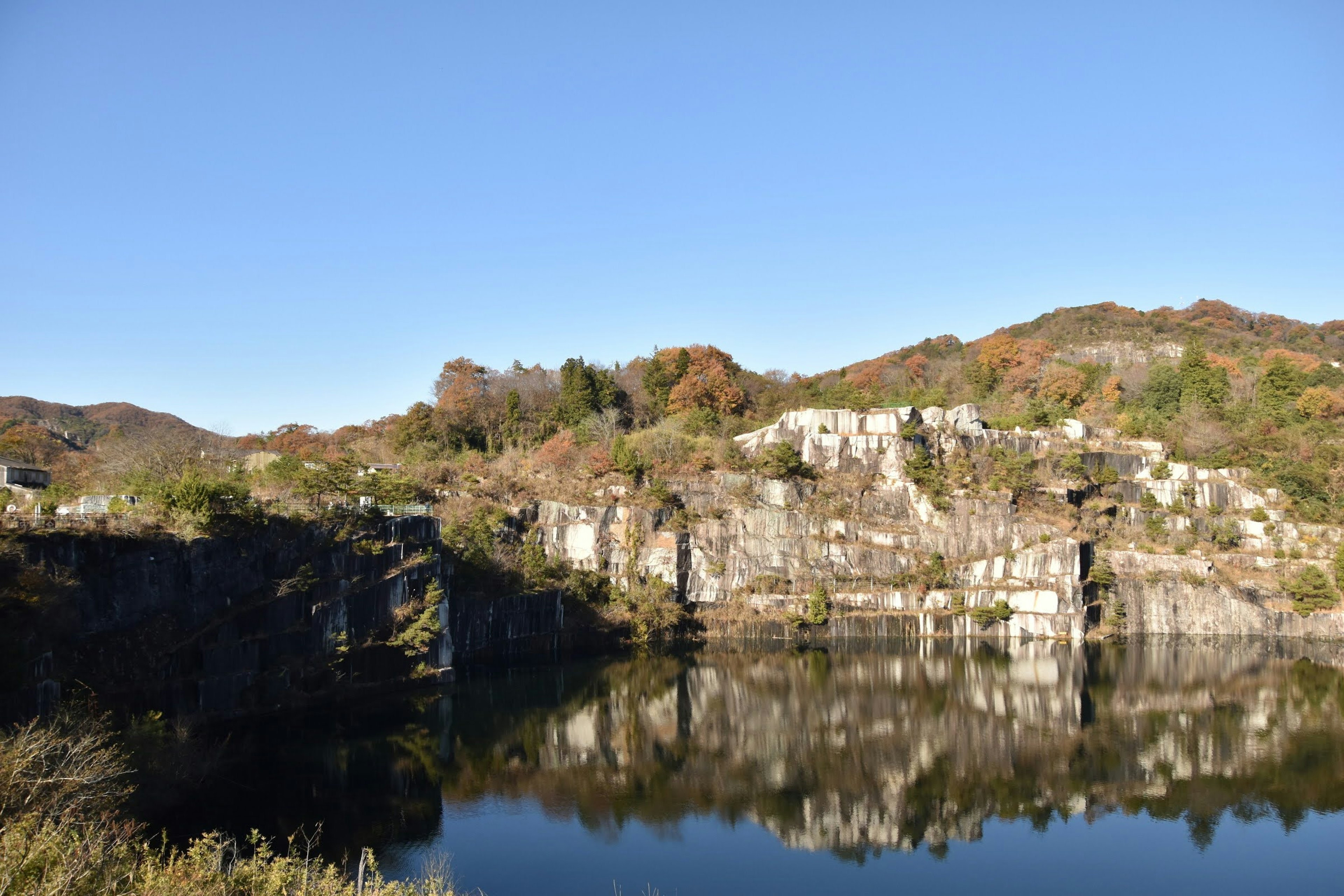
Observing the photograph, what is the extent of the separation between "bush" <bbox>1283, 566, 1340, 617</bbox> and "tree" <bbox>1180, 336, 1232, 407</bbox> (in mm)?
14428

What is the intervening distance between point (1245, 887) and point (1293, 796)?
5802 millimetres

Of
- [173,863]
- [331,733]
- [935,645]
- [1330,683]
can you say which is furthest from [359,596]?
[1330,683]

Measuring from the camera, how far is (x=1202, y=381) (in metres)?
51.6

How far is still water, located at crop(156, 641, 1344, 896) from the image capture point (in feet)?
59.0

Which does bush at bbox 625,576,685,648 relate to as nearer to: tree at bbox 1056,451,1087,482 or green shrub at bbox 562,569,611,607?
green shrub at bbox 562,569,611,607

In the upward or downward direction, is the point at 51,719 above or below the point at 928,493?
below

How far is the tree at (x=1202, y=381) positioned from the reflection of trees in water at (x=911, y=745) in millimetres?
19627

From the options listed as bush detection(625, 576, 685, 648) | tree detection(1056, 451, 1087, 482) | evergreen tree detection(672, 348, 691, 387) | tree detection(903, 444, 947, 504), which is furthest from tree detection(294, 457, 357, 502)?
tree detection(1056, 451, 1087, 482)

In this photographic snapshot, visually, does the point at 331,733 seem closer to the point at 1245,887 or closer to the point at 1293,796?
the point at 1245,887

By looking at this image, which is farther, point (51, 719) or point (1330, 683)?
point (1330, 683)

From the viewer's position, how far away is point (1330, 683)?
31797 mm

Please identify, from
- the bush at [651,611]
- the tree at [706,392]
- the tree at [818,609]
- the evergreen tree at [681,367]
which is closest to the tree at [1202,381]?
the tree at [706,392]

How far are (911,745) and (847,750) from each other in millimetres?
1905

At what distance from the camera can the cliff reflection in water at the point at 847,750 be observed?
20641 millimetres
